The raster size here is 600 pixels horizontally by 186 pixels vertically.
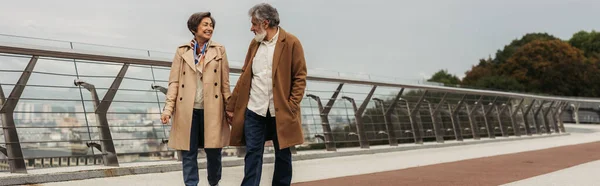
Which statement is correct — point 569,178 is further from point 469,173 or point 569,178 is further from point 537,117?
point 537,117

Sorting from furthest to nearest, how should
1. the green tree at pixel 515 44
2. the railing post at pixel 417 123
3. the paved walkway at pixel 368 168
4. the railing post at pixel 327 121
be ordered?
1. the green tree at pixel 515 44
2. the railing post at pixel 417 123
3. the railing post at pixel 327 121
4. the paved walkway at pixel 368 168

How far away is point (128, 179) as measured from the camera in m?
6.25

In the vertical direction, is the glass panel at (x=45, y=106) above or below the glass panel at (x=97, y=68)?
below

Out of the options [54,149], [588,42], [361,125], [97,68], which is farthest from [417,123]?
[588,42]

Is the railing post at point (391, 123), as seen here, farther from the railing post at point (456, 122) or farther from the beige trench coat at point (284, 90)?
the beige trench coat at point (284, 90)

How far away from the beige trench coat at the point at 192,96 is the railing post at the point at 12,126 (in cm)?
151

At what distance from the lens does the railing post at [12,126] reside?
577cm

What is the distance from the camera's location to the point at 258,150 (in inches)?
190

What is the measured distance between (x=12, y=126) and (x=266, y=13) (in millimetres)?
2529

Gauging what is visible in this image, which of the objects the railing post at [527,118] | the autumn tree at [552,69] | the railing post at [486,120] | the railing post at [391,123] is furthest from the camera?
the autumn tree at [552,69]

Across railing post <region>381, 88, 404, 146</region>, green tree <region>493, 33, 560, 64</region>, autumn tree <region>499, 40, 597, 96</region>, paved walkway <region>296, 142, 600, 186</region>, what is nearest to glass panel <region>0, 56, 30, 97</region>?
paved walkway <region>296, 142, 600, 186</region>

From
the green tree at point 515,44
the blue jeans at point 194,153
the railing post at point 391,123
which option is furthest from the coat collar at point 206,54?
the green tree at point 515,44

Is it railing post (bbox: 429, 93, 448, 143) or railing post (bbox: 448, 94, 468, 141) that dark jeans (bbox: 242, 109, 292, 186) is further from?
railing post (bbox: 448, 94, 468, 141)

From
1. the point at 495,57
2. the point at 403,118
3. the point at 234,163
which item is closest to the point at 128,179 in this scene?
the point at 234,163
